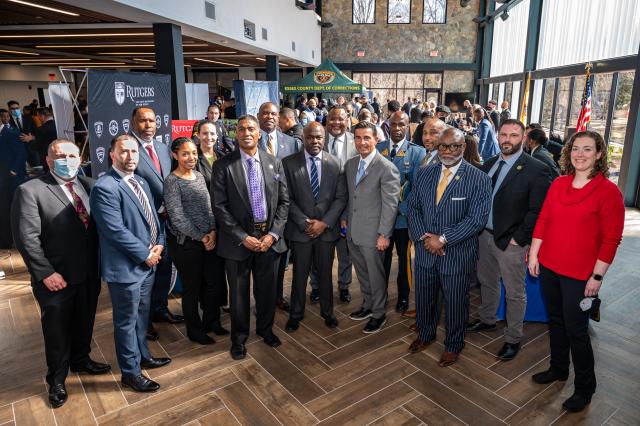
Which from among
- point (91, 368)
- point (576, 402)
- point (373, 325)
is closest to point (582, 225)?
point (576, 402)

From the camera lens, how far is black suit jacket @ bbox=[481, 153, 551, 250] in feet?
9.98

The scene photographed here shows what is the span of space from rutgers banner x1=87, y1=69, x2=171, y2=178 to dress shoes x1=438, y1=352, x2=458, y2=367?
362 cm

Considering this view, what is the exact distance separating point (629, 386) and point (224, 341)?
117 inches

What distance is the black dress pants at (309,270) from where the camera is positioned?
142 inches

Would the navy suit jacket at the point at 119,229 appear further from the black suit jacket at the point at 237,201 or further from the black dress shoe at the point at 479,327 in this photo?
the black dress shoe at the point at 479,327

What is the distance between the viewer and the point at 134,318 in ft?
9.35

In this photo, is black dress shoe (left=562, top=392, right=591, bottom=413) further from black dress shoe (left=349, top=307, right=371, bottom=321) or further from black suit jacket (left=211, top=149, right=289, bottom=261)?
black suit jacket (left=211, top=149, right=289, bottom=261)

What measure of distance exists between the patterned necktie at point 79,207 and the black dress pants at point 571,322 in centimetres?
295

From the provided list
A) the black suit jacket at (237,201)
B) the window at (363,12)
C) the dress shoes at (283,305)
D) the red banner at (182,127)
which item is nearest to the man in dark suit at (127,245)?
the black suit jacket at (237,201)

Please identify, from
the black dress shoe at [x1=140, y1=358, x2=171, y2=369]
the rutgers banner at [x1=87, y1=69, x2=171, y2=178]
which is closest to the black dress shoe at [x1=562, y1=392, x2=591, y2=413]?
the black dress shoe at [x1=140, y1=358, x2=171, y2=369]

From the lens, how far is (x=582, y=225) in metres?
2.51

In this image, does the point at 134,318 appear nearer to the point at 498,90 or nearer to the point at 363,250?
the point at 363,250

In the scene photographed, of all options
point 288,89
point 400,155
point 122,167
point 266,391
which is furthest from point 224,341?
point 288,89

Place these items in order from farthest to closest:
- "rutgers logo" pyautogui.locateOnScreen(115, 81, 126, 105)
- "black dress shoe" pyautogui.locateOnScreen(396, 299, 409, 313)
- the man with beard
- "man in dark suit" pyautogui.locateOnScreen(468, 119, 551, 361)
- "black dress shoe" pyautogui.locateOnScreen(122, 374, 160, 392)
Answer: "rutgers logo" pyautogui.locateOnScreen(115, 81, 126, 105) → "black dress shoe" pyautogui.locateOnScreen(396, 299, 409, 313) → the man with beard → "man in dark suit" pyautogui.locateOnScreen(468, 119, 551, 361) → "black dress shoe" pyautogui.locateOnScreen(122, 374, 160, 392)
